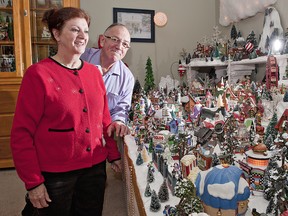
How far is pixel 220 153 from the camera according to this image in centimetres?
101

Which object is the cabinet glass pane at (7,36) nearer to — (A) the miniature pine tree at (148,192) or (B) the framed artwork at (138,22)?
(B) the framed artwork at (138,22)

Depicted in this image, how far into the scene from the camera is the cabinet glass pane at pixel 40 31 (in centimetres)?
295

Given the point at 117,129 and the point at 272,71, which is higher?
the point at 272,71

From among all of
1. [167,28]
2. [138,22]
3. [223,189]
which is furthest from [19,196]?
[167,28]

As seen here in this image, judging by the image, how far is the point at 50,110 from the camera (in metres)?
0.99

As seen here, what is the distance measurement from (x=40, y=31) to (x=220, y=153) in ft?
8.62

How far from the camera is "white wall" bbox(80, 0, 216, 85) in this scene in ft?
11.5

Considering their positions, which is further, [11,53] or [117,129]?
[11,53]

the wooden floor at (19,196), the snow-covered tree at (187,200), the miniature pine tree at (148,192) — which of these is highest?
the snow-covered tree at (187,200)

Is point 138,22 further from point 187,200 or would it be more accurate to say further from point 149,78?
point 187,200

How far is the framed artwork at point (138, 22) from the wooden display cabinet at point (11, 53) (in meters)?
0.62

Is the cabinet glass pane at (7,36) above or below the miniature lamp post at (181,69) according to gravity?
above

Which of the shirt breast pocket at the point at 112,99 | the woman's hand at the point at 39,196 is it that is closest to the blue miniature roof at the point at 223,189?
the woman's hand at the point at 39,196

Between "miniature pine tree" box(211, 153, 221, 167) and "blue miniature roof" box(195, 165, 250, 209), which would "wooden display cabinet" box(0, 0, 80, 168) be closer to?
"miniature pine tree" box(211, 153, 221, 167)
